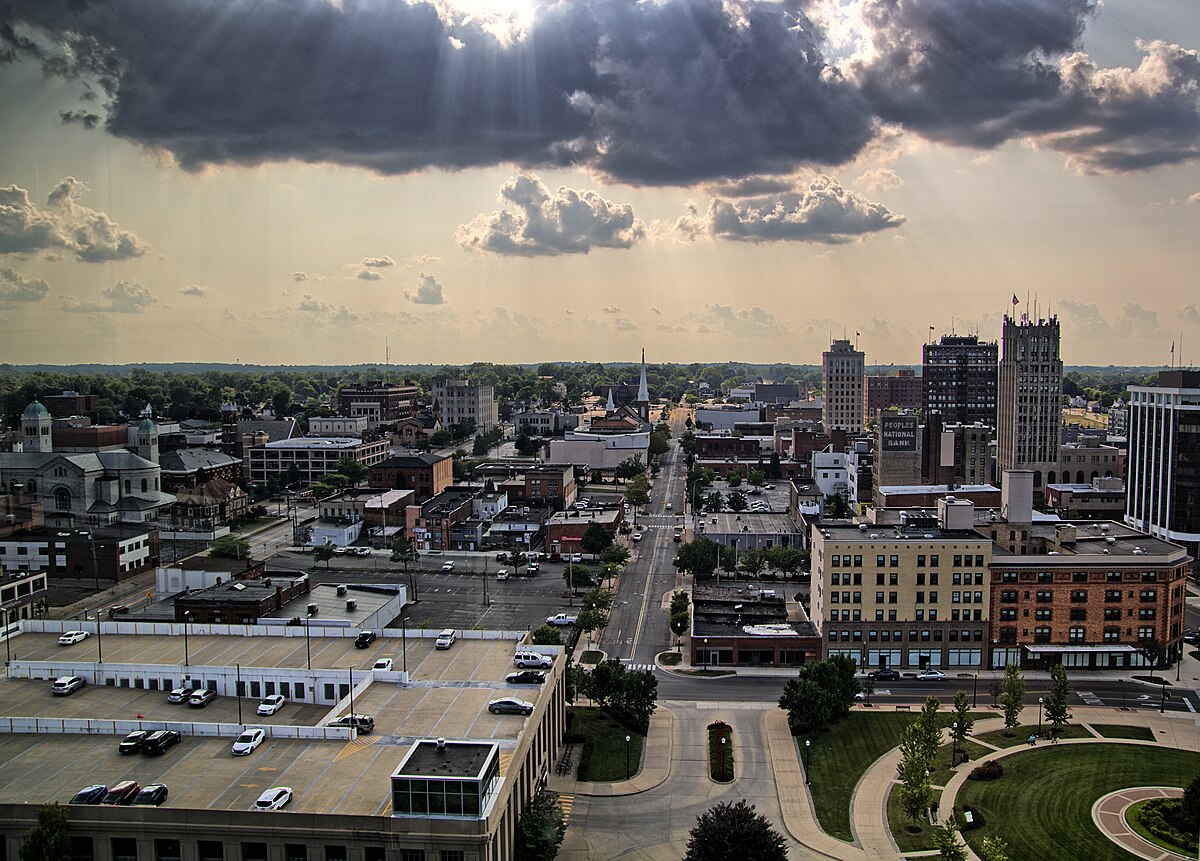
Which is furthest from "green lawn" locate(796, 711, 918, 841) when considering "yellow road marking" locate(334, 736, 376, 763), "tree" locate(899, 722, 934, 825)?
"yellow road marking" locate(334, 736, 376, 763)

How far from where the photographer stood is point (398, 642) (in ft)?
116

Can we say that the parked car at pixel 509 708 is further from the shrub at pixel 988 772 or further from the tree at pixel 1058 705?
the tree at pixel 1058 705

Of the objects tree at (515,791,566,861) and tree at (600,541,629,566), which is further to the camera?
tree at (600,541,629,566)

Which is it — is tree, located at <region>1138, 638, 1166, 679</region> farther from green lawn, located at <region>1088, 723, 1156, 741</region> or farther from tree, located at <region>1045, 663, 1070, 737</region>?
tree, located at <region>1045, 663, 1070, 737</region>

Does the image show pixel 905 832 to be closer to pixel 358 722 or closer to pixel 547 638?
pixel 547 638

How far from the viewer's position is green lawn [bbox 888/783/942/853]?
27.3 meters

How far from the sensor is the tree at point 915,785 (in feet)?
91.2

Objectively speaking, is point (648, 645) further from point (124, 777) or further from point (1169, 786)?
point (124, 777)

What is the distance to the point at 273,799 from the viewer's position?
71.2 feet

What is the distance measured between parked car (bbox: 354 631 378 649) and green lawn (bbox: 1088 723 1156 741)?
27.5 metres

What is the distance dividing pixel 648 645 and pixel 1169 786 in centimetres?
2207

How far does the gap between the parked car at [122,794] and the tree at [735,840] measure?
13821mm

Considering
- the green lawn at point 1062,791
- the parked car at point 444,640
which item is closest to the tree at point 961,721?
the green lawn at point 1062,791

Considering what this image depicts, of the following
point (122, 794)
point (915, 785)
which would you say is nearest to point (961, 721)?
point (915, 785)
